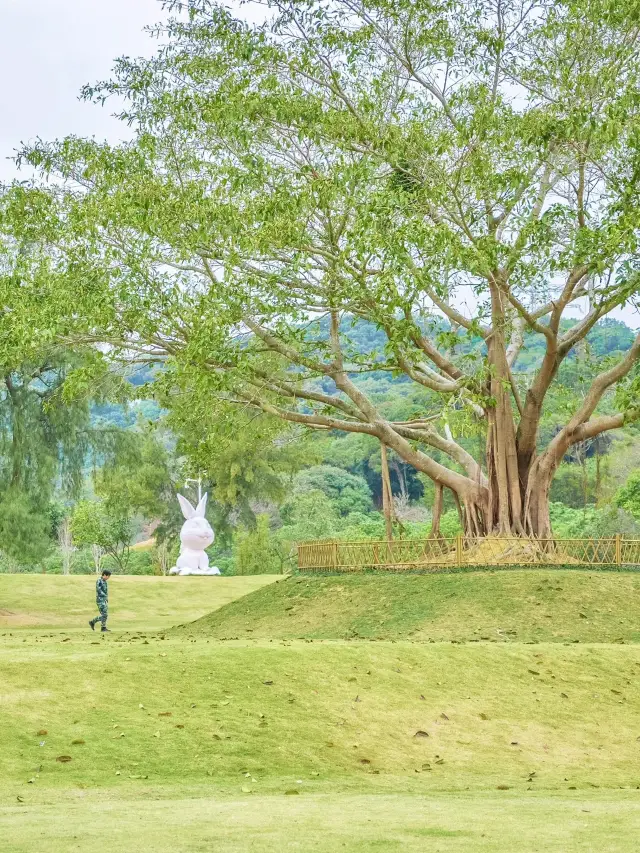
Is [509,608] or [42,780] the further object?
[509,608]

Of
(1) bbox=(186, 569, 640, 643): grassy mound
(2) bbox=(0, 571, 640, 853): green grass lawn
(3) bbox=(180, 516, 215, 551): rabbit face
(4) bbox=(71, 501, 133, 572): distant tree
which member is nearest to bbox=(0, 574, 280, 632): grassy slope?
(3) bbox=(180, 516, 215, 551): rabbit face

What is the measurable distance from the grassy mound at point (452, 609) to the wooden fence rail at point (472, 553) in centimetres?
99

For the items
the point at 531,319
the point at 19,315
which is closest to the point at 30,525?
the point at 19,315

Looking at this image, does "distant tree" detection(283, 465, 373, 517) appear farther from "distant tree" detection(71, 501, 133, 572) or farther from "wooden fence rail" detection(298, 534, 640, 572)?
"wooden fence rail" detection(298, 534, 640, 572)

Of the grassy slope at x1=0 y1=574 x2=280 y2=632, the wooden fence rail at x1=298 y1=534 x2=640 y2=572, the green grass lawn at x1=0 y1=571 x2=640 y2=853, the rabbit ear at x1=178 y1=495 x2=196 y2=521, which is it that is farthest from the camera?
the rabbit ear at x1=178 y1=495 x2=196 y2=521

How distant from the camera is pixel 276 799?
9242 mm

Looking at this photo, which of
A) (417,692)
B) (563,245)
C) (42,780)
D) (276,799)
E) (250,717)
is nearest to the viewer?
(276,799)

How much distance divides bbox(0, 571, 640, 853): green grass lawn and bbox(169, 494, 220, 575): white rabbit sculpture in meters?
21.7

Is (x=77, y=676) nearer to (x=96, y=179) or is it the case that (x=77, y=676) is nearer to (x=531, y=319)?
(x=531, y=319)

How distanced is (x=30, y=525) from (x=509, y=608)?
14560 mm

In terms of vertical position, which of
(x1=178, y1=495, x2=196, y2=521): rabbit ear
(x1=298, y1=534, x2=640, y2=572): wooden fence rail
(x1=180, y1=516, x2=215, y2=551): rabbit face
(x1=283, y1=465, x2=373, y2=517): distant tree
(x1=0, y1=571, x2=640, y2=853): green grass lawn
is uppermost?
(x1=283, y1=465, x2=373, y2=517): distant tree

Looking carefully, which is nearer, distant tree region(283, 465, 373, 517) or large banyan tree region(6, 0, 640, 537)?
large banyan tree region(6, 0, 640, 537)

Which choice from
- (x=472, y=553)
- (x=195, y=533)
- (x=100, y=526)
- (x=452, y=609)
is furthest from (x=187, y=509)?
(x=452, y=609)

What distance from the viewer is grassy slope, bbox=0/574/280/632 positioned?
26.9m
